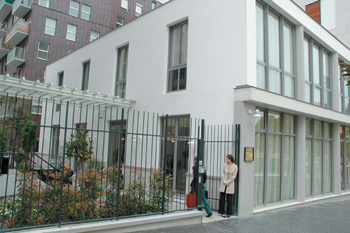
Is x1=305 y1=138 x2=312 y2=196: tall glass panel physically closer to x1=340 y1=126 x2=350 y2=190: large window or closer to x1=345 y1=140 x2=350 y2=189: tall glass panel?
x1=340 y1=126 x2=350 y2=190: large window

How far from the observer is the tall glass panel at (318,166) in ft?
38.9

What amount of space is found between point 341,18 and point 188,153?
44.4 feet

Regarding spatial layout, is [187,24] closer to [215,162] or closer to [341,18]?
[215,162]

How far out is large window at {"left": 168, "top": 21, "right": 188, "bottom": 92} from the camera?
417 inches

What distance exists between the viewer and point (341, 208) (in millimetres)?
9984

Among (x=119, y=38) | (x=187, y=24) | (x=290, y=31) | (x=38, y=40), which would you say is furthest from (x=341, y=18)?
(x=38, y=40)

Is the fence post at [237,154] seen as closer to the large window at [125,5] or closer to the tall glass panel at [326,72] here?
the tall glass panel at [326,72]

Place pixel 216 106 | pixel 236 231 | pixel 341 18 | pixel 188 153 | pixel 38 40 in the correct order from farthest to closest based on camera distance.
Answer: pixel 38 40
pixel 341 18
pixel 188 153
pixel 216 106
pixel 236 231

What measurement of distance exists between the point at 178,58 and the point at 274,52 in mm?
3341

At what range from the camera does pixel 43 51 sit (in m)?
25.1

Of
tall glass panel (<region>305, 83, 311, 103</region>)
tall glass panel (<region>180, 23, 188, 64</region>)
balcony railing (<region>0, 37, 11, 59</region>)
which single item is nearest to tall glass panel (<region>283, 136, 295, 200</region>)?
tall glass panel (<region>305, 83, 311, 103</region>)

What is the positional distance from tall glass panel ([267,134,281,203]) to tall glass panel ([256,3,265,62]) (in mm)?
2631

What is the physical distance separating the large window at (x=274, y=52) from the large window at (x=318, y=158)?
221 centimetres

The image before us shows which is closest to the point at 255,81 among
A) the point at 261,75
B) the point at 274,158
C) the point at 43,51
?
the point at 261,75
